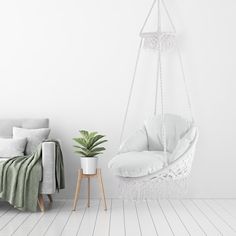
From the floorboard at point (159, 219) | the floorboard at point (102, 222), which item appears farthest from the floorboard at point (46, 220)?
the floorboard at point (159, 219)

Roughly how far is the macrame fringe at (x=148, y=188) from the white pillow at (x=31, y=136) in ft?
3.86

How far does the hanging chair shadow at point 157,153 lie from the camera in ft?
13.3

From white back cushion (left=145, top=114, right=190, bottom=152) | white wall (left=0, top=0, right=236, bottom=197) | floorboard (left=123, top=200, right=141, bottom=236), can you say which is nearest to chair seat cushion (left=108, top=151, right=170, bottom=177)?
floorboard (left=123, top=200, right=141, bottom=236)

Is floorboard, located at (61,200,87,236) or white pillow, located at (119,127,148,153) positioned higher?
white pillow, located at (119,127,148,153)

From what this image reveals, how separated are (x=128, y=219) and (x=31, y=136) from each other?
1386mm

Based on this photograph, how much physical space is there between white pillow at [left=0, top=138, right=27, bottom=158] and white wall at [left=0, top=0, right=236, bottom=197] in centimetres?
57

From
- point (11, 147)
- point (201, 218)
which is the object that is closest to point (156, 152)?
point (201, 218)

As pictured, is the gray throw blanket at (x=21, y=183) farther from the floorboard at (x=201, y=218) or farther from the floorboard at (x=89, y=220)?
the floorboard at (x=201, y=218)

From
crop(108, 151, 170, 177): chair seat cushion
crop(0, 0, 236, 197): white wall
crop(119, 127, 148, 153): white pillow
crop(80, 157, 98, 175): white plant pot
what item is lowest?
crop(80, 157, 98, 175): white plant pot

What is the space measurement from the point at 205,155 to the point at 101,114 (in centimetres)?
124

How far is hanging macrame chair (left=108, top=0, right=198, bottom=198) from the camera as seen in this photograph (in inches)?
161

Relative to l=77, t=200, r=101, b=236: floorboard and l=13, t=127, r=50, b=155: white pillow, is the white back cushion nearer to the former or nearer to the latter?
l=77, t=200, r=101, b=236: floorboard

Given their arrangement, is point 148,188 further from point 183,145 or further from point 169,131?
point 169,131

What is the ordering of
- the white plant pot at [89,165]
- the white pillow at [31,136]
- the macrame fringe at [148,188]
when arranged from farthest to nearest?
the white pillow at [31,136] → the white plant pot at [89,165] → the macrame fringe at [148,188]
